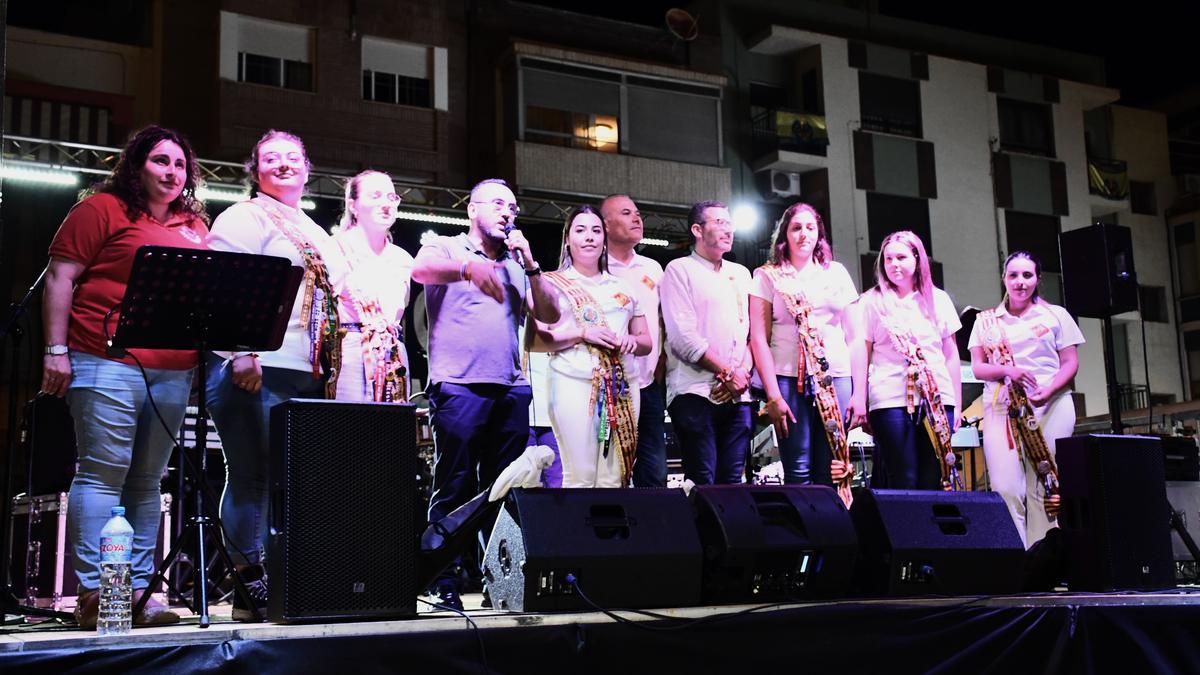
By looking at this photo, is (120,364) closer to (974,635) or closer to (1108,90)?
(974,635)

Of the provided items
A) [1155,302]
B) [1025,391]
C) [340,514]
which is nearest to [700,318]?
[1025,391]

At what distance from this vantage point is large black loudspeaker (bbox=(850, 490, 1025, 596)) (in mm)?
4254

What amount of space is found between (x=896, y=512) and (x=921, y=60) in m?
18.7

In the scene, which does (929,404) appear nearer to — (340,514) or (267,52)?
(340,514)

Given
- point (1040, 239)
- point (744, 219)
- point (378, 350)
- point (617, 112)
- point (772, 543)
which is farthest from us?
point (1040, 239)

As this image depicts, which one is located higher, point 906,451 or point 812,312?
point 812,312

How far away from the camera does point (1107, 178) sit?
23266 millimetres

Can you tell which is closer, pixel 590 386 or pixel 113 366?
pixel 113 366

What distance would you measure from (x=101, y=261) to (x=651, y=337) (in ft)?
8.09

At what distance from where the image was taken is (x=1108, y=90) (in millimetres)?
23109

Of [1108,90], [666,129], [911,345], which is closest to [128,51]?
[666,129]

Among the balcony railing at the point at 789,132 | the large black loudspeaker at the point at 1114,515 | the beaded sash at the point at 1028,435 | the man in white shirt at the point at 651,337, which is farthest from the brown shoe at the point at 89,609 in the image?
the balcony railing at the point at 789,132

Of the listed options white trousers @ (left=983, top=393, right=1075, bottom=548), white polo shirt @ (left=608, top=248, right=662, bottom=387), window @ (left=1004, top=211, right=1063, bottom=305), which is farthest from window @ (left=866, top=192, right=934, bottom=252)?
white polo shirt @ (left=608, top=248, right=662, bottom=387)

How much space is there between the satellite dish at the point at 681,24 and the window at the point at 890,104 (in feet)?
11.6
